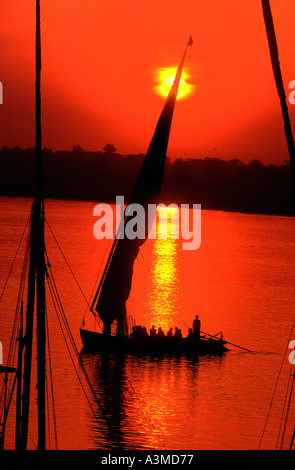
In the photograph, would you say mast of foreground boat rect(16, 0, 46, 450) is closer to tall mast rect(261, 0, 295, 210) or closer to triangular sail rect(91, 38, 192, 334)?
tall mast rect(261, 0, 295, 210)

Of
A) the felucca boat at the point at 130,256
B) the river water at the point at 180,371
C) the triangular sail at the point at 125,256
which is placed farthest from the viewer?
the triangular sail at the point at 125,256

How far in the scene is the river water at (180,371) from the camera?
29703 mm

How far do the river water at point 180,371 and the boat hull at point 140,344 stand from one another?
94 cm

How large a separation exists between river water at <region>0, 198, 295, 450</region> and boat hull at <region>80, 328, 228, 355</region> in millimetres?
945

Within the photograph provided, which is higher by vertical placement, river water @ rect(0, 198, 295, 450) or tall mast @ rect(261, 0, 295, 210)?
tall mast @ rect(261, 0, 295, 210)

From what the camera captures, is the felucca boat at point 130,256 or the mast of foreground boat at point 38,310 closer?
the mast of foreground boat at point 38,310

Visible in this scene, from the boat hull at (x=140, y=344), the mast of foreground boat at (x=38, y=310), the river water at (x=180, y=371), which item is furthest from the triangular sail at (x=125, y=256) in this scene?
the mast of foreground boat at (x=38, y=310)

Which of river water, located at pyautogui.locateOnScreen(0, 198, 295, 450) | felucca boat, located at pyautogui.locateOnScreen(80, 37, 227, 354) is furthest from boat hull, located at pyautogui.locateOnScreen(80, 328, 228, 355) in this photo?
river water, located at pyautogui.locateOnScreen(0, 198, 295, 450)

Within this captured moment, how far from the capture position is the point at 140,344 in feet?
127

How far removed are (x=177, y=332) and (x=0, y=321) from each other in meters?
14.5

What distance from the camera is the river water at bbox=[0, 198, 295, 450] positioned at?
97.5 ft

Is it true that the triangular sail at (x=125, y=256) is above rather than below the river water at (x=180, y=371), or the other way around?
above

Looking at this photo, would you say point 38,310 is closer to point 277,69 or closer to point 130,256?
point 277,69

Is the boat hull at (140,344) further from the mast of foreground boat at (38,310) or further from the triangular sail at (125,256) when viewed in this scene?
the mast of foreground boat at (38,310)
